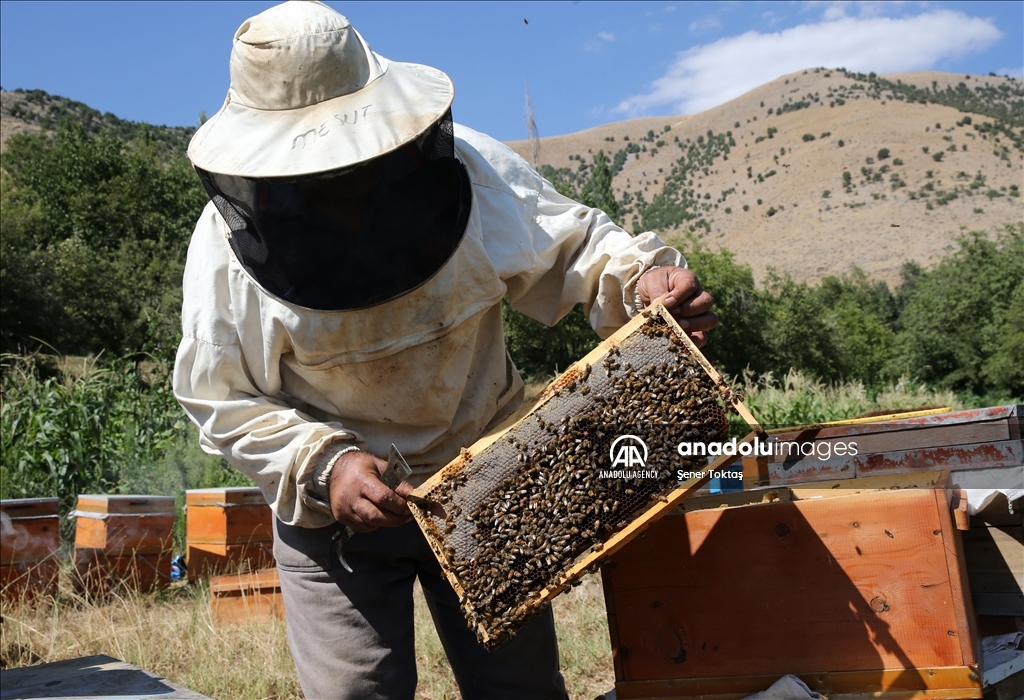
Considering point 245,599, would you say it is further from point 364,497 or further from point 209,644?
point 364,497

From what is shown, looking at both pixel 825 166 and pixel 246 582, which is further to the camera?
pixel 825 166

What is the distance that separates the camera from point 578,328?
19656 millimetres

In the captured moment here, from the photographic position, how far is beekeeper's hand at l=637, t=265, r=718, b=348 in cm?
243

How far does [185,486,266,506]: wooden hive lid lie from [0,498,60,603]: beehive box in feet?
3.60

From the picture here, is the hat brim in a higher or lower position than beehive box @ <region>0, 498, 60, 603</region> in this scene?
higher

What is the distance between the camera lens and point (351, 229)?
2.38 m

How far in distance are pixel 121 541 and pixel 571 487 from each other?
5533 mm

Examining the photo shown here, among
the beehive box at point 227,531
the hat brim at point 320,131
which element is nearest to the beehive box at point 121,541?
the beehive box at point 227,531

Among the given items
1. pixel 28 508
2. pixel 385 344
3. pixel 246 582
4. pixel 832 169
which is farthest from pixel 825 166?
pixel 385 344

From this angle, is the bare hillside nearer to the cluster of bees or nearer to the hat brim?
the hat brim

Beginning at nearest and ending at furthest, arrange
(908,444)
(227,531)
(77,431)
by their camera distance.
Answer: (908,444) → (227,531) → (77,431)

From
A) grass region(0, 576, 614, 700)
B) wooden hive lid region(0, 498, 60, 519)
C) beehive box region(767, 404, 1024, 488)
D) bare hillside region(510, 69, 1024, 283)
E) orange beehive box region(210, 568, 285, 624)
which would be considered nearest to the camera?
beehive box region(767, 404, 1024, 488)

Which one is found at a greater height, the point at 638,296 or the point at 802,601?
the point at 638,296

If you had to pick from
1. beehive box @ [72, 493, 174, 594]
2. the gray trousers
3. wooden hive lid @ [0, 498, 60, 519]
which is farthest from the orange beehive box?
the gray trousers
